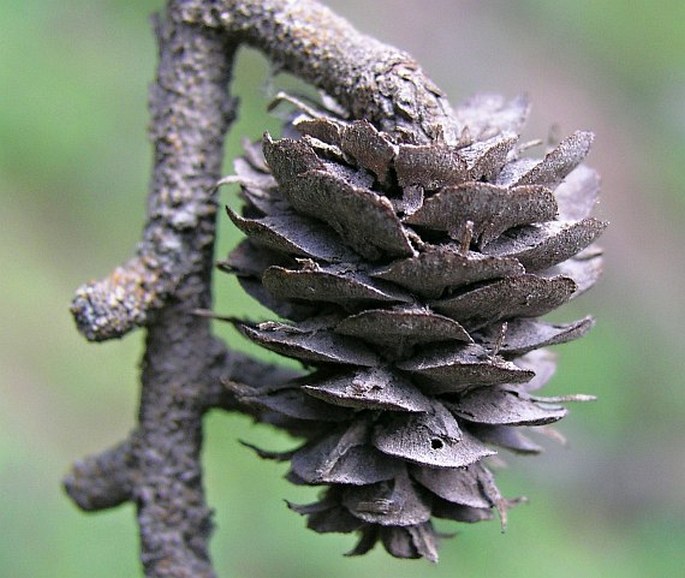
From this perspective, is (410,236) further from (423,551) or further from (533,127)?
(533,127)

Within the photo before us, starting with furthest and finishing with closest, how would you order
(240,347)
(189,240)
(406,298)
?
(240,347)
(189,240)
(406,298)

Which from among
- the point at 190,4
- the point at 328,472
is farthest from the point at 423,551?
the point at 190,4

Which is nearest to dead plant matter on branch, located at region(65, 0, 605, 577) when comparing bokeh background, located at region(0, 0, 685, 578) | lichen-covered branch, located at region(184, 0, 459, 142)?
lichen-covered branch, located at region(184, 0, 459, 142)

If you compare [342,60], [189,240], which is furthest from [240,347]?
[342,60]

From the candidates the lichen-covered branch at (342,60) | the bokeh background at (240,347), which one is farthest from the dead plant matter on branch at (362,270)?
the bokeh background at (240,347)

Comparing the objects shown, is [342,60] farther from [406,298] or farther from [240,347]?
[240,347]

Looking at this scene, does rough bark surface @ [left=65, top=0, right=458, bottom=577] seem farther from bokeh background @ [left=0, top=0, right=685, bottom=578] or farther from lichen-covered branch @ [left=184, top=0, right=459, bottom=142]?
bokeh background @ [left=0, top=0, right=685, bottom=578]
